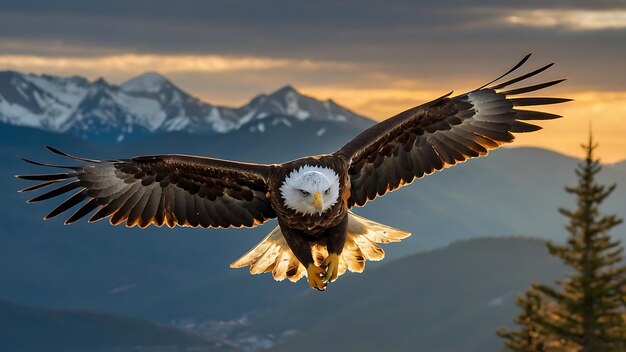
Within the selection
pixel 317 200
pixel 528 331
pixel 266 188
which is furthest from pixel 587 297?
pixel 317 200

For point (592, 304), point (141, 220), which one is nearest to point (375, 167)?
point (141, 220)

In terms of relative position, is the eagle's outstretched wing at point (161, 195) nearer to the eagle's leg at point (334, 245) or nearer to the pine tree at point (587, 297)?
the eagle's leg at point (334, 245)

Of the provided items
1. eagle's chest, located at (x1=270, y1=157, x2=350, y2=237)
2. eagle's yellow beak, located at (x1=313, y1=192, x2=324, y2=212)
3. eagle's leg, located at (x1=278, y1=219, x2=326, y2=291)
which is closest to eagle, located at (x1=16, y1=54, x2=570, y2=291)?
eagle's leg, located at (x1=278, y1=219, x2=326, y2=291)

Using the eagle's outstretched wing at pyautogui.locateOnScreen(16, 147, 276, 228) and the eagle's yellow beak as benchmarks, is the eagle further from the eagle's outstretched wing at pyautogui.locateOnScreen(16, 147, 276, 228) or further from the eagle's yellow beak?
the eagle's yellow beak

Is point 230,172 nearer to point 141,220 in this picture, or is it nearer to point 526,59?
point 141,220

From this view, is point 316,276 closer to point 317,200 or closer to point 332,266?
point 332,266
